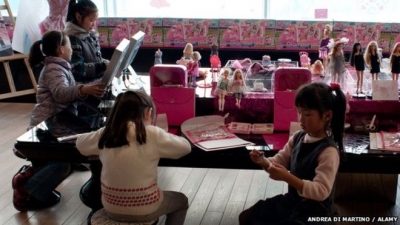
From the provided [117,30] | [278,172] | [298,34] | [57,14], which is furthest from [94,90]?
[298,34]

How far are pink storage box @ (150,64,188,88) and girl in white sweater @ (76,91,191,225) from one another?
493mm

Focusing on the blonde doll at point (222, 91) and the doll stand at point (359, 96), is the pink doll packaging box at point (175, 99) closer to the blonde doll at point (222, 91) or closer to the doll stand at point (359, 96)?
the blonde doll at point (222, 91)

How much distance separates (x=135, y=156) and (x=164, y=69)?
2.26ft

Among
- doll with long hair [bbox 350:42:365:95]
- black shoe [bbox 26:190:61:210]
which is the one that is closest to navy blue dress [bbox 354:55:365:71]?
doll with long hair [bbox 350:42:365:95]

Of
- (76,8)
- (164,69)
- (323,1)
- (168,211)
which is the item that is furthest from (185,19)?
(168,211)

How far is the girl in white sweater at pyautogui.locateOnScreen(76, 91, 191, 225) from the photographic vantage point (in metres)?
2.09

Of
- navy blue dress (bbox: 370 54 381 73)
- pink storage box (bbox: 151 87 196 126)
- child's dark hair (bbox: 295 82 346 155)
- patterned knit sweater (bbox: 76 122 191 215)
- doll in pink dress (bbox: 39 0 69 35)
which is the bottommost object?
patterned knit sweater (bbox: 76 122 191 215)

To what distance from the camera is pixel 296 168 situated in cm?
207

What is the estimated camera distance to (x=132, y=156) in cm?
209

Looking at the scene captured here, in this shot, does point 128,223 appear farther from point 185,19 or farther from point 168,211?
point 185,19

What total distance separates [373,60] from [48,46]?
1.79 meters

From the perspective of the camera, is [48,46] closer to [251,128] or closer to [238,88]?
[238,88]

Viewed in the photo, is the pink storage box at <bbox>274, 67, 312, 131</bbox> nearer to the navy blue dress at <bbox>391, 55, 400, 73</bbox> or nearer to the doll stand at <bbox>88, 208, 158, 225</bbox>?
the navy blue dress at <bbox>391, 55, 400, 73</bbox>

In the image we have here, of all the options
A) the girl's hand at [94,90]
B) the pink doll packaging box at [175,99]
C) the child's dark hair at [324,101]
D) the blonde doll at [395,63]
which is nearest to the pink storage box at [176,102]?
the pink doll packaging box at [175,99]
